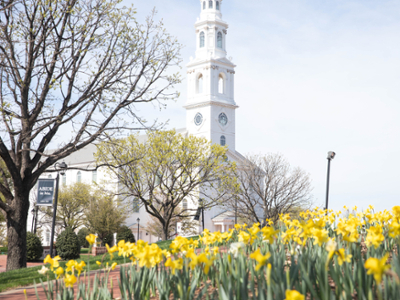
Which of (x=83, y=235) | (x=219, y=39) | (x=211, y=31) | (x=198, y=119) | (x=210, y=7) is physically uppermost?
(x=210, y=7)

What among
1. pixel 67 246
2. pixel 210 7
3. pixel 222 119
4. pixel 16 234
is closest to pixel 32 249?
Result: pixel 67 246

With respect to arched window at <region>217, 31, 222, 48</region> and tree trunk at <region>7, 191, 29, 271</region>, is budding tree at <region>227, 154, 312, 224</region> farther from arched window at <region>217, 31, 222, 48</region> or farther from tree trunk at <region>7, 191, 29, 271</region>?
arched window at <region>217, 31, 222, 48</region>

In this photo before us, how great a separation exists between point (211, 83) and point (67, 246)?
135 ft

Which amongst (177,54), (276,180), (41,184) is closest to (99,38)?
(177,54)

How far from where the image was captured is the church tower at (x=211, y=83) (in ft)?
203

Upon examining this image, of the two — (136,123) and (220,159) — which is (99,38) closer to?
(136,123)

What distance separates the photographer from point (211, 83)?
62156mm

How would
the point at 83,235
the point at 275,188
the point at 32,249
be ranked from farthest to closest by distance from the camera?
the point at 83,235 < the point at 275,188 < the point at 32,249

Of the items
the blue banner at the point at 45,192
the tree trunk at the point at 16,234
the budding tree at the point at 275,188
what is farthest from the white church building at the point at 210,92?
the tree trunk at the point at 16,234

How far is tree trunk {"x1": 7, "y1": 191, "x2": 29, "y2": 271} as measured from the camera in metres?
13.6

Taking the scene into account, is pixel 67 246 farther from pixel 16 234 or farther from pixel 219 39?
pixel 219 39

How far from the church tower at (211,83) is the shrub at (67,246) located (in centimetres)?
3708

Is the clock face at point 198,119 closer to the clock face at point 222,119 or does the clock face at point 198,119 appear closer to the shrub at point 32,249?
the clock face at point 222,119

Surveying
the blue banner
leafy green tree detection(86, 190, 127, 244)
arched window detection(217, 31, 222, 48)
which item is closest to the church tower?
arched window detection(217, 31, 222, 48)
